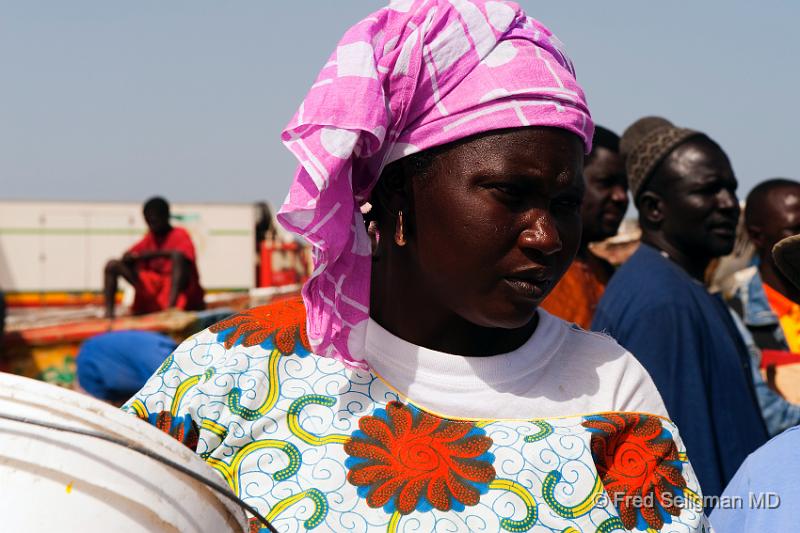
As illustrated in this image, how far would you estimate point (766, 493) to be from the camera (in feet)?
6.43

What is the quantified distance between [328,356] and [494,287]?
37 centimetres

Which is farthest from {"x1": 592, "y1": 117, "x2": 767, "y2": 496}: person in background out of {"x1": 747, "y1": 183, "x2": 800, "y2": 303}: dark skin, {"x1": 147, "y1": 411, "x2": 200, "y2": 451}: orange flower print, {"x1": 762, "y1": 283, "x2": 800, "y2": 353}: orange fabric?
{"x1": 147, "y1": 411, "x2": 200, "y2": 451}: orange flower print

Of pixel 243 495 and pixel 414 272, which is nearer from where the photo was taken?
pixel 243 495

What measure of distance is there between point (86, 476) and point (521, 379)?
997 mm

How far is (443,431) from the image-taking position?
1825mm

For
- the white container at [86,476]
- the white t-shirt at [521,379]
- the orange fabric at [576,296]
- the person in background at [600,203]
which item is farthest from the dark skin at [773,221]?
Answer: the white container at [86,476]

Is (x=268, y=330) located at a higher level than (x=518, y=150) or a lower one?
lower

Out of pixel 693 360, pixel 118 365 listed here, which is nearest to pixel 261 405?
pixel 693 360

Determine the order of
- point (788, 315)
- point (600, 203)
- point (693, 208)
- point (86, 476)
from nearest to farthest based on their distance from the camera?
point (86, 476) < point (693, 208) < point (788, 315) < point (600, 203)

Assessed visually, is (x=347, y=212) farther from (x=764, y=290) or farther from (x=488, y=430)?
(x=764, y=290)

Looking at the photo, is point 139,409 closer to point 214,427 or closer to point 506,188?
point 214,427

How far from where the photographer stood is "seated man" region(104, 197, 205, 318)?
345 inches

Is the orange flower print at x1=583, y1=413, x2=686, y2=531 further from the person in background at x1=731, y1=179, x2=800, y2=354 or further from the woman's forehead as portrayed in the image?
the person in background at x1=731, y1=179, x2=800, y2=354

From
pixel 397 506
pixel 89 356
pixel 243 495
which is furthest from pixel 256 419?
pixel 89 356
